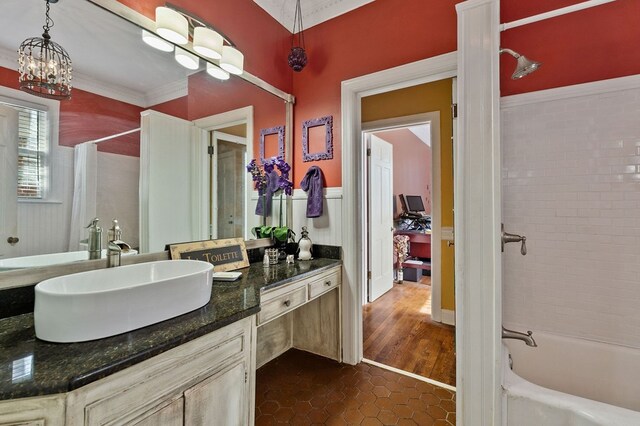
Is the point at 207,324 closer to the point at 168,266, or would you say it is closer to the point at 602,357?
the point at 168,266

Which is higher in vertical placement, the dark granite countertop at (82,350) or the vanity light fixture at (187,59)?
the vanity light fixture at (187,59)

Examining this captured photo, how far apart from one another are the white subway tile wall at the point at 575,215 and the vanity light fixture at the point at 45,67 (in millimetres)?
2418

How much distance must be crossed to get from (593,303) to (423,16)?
2.11 metres

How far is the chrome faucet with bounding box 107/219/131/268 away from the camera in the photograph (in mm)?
1219

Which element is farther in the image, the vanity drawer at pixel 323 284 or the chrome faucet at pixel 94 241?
the vanity drawer at pixel 323 284

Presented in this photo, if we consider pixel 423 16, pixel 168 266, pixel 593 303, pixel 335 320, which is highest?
pixel 423 16

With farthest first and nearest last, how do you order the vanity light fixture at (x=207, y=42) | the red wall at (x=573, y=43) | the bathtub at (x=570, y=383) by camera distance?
the vanity light fixture at (x=207, y=42) → the red wall at (x=573, y=43) → the bathtub at (x=570, y=383)

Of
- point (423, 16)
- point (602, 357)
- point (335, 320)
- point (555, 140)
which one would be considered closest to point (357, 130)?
point (423, 16)

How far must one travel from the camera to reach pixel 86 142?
3.91 feet

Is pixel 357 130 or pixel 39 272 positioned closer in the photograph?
pixel 39 272

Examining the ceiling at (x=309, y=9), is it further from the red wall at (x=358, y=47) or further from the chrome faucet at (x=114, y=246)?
the chrome faucet at (x=114, y=246)

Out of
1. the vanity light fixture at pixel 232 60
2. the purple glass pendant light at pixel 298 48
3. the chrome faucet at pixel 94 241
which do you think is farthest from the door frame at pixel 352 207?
the chrome faucet at pixel 94 241

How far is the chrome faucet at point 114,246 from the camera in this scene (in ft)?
4.00

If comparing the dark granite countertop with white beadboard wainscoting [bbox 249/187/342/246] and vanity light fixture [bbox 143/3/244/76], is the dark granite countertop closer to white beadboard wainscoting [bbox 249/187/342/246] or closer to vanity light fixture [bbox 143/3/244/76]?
white beadboard wainscoting [bbox 249/187/342/246]
